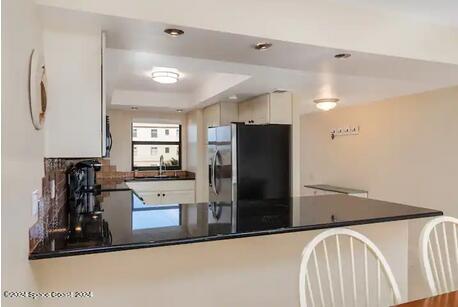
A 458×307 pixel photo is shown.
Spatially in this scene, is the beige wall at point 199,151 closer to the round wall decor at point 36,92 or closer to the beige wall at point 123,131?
the beige wall at point 123,131

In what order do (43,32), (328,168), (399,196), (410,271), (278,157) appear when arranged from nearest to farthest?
(43,32), (410,271), (278,157), (399,196), (328,168)

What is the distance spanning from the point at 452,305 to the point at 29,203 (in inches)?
63.0

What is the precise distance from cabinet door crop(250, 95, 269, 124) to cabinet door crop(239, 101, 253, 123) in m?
0.10

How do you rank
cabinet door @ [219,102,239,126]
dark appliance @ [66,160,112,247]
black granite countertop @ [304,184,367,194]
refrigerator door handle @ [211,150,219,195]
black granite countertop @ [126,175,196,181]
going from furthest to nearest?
black granite countertop @ [126,175,196,181]
black granite countertop @ [304,184,367,194]
cabinet door @ [219,102,239,126]
refrigerator door handle @ [211,150,219,195]
dark appliance @ [66,160,112,247]

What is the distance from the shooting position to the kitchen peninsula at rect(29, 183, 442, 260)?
1449 millimetres

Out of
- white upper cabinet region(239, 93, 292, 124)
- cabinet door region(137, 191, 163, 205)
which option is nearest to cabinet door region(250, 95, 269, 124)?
white upper cabinet region(239, 93, 292, 124)

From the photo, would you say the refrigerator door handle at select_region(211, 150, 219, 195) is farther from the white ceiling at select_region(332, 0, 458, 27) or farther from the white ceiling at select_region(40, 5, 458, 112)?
the white ceiling at select_region(332, 0, 458, 27)

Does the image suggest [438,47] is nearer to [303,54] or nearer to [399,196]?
[303,54]

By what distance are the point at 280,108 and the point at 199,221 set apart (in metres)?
2.68

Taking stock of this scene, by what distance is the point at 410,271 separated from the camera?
3.85 meters

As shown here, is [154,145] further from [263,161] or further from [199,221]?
[199,221]

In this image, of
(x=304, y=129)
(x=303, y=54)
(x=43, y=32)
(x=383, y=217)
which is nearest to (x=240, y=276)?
(x=383, y=217)

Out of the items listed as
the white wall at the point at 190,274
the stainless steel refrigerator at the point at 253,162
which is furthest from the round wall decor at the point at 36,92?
the stainless steel refrigerator at the point at 253,162

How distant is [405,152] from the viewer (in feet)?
14.8
